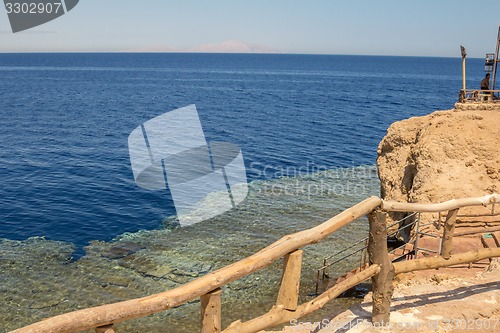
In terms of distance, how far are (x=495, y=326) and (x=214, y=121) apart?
171 ft

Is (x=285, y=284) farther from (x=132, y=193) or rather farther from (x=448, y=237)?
(x=132, y=193)

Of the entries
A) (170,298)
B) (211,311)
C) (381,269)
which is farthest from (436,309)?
(170,298)

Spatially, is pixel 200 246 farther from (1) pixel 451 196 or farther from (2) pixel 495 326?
(2) pixel 495 326

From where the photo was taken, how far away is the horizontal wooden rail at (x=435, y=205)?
6314 millimetres

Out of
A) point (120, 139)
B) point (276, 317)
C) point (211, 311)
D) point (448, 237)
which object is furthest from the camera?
point (120, 139)

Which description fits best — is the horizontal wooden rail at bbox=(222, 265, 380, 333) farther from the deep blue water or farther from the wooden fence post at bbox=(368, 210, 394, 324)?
the deep blue water

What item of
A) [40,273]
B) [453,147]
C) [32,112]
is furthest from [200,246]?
A: [32,112]

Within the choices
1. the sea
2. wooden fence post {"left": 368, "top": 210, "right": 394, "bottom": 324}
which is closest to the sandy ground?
wooden fence post {"left": 368, "top": 210, "right": 394, "bottom": 324}

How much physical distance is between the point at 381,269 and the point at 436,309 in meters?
1.54

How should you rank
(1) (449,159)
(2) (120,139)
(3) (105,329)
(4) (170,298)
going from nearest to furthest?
(3) (105,329)
(4) (170,298)
(1) (449,159)
(2) (120,139)

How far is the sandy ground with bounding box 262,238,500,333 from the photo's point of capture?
258 inches

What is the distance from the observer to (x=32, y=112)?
58.7 m

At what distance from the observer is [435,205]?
702 centimetres

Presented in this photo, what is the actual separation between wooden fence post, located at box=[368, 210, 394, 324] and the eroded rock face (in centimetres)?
828
